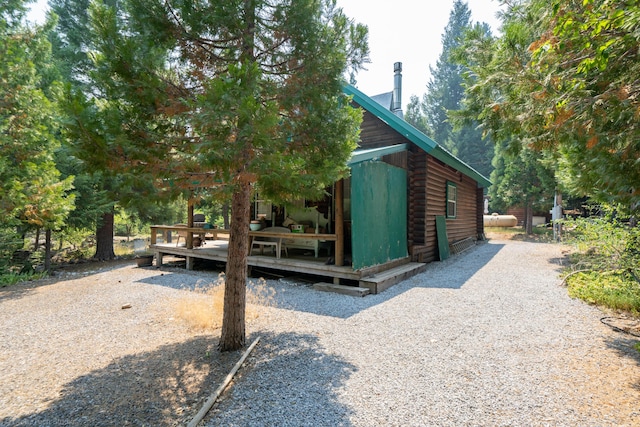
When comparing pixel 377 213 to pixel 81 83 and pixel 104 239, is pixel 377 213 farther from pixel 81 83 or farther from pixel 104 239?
pixel 81 83

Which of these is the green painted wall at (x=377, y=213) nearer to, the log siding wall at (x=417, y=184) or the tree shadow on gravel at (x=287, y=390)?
the log siding wall at (x=417, y=184)

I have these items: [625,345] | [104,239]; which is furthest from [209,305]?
[104,239]

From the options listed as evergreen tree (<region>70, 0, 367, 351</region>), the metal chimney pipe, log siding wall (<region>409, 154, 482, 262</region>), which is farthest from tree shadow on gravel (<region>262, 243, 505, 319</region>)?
the metal chimney pipe

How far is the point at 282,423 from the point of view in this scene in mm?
2320

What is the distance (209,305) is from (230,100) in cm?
398

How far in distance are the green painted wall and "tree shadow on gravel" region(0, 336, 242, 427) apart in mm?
3584

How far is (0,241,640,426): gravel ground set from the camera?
2457 mm

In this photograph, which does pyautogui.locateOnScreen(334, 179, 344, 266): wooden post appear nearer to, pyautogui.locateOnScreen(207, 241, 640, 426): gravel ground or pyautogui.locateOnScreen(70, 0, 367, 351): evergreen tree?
pyautogui.locateOnScreen(207, 241, 640, 426): gravel ground

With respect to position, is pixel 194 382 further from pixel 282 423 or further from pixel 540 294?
pixel 540 294

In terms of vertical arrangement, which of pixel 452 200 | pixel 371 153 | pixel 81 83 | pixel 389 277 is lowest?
pixel 389 277

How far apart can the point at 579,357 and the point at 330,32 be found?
437 cm

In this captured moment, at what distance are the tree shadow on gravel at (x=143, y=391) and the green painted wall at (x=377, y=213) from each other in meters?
3.58

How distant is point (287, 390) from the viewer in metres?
2.77

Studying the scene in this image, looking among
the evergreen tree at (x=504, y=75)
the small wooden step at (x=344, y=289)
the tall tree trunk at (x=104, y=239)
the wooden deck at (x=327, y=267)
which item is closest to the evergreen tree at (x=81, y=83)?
the tall tree trunk at (x=104, y=239)
